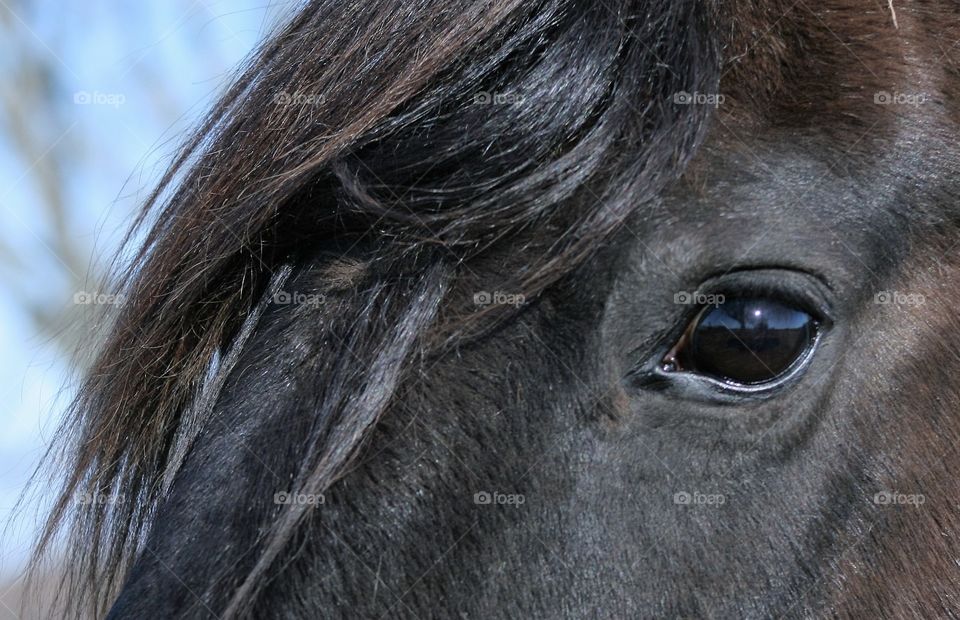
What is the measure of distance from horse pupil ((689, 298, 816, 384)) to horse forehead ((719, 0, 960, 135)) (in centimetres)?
32

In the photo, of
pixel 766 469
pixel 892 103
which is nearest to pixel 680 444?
pixel 766 469

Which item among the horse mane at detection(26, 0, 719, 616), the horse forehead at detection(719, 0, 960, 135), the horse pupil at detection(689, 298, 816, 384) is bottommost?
the horse pupil at detection(689, 298, 816, 384)

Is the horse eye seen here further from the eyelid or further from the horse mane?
the horse mane

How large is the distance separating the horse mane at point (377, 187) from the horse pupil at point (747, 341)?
225 millimetres

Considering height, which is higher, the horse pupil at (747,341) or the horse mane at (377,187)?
the horse mane at (377,187)

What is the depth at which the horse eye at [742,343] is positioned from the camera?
1482 mm

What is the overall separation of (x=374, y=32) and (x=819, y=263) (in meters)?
0.85

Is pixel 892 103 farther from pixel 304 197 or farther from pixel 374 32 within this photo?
pixel 304 197

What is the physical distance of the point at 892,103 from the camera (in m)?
1.59

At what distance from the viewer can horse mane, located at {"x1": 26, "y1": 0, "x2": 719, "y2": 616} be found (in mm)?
1477

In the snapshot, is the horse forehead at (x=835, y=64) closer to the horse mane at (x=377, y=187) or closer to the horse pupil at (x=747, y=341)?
the horse mane at (x=377, y=187)

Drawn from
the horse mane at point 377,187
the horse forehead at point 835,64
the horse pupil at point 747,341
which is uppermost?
the horse mane at point 377,187

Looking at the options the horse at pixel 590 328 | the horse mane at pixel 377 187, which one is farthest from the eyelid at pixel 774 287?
the horse mane at pixel 377 187

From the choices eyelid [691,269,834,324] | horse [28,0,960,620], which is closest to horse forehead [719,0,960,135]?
horse [28,0,960,620]
